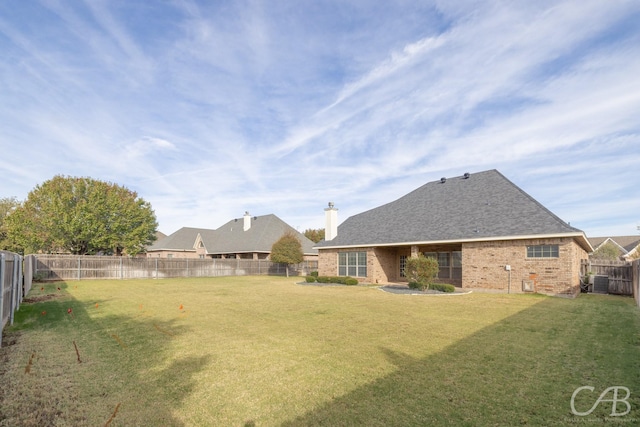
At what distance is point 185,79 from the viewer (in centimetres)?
1711

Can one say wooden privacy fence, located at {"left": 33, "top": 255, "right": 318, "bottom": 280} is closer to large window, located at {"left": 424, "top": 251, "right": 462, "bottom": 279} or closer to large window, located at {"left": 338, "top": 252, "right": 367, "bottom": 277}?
large window, located at {"left": 338, "top": 252, "right": 367, "bottom": 277}

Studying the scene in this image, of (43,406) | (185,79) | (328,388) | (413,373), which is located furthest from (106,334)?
(185,79)

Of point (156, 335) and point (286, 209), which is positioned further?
point (286, 209)

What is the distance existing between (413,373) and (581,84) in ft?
51.7

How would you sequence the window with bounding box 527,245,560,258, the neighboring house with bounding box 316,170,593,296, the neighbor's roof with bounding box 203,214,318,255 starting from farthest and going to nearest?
the neighbor's roof with bounding box 203,214,318,255, the neighboring house with bounding box 316,170,593,296, the window with bounding box 527,245,560,258

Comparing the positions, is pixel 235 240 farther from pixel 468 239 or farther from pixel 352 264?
pixel 468 239

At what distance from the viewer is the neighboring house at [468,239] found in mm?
16953

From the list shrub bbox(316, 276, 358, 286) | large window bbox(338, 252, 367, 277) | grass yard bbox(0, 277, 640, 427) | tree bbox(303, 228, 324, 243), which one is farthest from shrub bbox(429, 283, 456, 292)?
tree bbox(303, 228, 324, 243)

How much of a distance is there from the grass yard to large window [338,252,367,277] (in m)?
14.5

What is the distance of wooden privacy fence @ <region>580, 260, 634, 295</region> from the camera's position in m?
18.3

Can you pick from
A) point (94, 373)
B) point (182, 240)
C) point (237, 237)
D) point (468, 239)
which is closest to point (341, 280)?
point (468, 239)

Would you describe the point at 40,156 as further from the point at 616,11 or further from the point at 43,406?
the point at 616,11

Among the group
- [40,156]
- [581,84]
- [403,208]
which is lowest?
[403,208]

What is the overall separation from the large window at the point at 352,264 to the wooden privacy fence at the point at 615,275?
14.3 m
